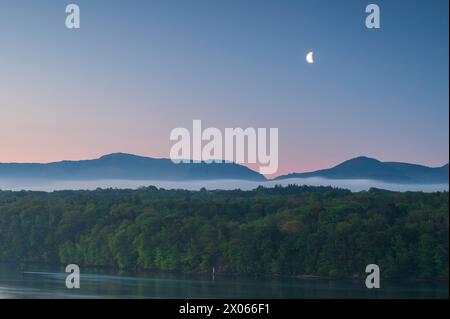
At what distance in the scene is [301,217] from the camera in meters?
66.9

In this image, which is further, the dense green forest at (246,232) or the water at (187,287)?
the dense green forest at (246,232)

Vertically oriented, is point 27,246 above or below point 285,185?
below

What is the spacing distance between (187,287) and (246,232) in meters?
17.5

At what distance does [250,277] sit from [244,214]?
43.3 feet

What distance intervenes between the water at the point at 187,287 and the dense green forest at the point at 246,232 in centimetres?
311

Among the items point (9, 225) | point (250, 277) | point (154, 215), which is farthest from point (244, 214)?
point (9, 225)

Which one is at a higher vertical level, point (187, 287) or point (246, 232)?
point (246, 232)

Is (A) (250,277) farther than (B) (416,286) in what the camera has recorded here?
Yes

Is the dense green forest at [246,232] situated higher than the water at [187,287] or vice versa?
the dense green forest at [246,232]

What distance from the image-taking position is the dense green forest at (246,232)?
6091 centimetres

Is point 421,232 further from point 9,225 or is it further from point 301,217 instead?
point 9,225

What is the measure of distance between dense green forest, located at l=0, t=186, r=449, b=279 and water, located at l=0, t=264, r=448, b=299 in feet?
10.2

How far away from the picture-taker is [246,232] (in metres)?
67.1

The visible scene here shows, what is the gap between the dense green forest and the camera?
200ft
